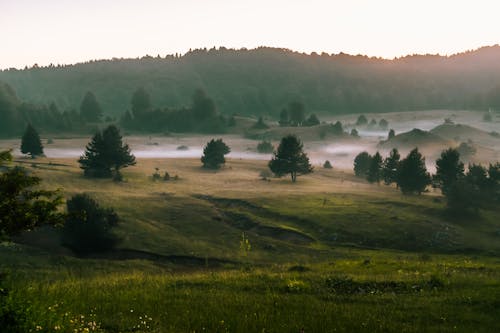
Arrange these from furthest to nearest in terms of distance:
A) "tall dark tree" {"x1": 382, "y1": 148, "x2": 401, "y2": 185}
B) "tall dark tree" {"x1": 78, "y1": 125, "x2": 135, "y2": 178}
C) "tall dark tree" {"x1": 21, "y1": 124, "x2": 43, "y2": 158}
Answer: "tall dark tree" {"x1": 21, "y1": 124, "x2": 43, "y2": 158}
"tall dark tree" {"x1": 382, "y1": 148, "x2": 401, "y2": 185}
"tall dark tree" {"x1": 78, "y1": 125, "x2": 135, "y2": 178}

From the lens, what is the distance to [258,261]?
154 ft

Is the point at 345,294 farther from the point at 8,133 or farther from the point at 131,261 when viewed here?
the point at 8,133

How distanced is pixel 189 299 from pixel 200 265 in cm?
2923

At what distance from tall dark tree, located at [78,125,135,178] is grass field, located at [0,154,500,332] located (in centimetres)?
310

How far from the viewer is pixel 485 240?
60312 mm

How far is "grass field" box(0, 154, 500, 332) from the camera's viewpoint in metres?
Answer: 14.3

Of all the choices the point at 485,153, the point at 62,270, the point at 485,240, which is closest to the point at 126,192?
the point at 62,270

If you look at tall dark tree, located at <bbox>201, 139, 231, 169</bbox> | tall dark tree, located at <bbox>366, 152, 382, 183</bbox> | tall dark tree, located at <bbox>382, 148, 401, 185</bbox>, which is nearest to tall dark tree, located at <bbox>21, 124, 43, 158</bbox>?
tall dark tree, located at <bbox>201, 139, 231, 169</bbox>

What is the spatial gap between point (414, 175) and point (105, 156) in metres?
58.6

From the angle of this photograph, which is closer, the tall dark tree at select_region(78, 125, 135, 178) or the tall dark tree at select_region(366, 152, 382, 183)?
the tall dark tree at select_region(78, 125, 135, 178)

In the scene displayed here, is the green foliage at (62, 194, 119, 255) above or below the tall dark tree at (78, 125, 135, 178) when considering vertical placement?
below

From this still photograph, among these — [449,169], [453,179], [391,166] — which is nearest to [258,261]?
[453,179]

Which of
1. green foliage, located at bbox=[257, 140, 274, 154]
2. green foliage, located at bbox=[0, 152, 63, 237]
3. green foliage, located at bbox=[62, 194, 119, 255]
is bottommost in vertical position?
green foliage, located at bbox=[62, 194, 119, 255]

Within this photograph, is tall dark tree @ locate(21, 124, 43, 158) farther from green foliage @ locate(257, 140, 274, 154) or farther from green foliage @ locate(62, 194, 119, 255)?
green foliage @ locate(257, 140, 274, 154)
